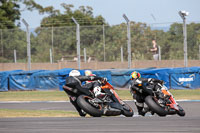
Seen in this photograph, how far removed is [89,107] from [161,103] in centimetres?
180

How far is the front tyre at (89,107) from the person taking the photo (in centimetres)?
1176

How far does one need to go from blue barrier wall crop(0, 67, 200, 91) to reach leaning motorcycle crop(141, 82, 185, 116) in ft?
37.0

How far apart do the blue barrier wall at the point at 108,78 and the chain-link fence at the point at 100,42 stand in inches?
117

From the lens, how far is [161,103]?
12.2 meters

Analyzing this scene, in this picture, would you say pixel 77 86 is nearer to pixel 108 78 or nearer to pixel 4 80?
pixel 108 78

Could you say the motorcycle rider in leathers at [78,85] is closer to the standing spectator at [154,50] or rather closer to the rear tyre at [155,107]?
the rear tyre at [155,107]

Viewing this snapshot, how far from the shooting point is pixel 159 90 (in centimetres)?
1263

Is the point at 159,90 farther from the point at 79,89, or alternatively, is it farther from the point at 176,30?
the point at 176,30

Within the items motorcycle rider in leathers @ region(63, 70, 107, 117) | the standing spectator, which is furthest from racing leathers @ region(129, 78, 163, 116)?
the standing spectator

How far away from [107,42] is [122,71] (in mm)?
4226

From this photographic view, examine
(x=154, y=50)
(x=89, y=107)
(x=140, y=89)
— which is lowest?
(x=89, y=107)

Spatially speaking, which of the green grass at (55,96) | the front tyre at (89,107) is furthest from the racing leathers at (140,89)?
the green grass at (55,96)

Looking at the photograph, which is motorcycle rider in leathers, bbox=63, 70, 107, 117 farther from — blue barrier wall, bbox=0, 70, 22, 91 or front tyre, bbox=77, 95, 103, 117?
blue barrier wall, bbox=0, 70, 22, 91

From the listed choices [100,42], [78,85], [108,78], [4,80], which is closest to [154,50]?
[108,78]
